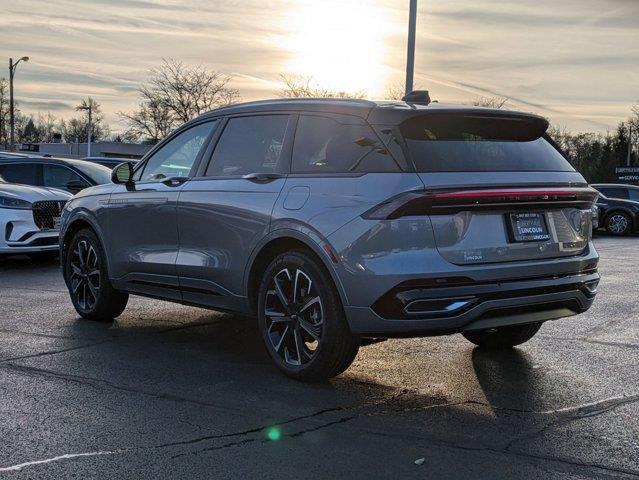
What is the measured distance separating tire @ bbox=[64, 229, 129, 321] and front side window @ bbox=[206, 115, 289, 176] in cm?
178

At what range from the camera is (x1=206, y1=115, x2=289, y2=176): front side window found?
5.75 m

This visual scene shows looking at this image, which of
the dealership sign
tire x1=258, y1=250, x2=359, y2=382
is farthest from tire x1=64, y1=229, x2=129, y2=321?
the dealership sign

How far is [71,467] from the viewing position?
12.4 ft

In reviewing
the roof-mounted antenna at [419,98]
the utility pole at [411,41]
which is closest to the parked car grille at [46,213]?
Answer: the roof-mounted antenna at [419,98]

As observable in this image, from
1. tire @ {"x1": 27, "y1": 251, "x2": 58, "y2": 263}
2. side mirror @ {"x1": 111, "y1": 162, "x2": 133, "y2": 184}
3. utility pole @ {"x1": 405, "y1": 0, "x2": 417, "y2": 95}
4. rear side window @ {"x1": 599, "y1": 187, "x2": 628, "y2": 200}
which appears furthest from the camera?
rear side window @ {"x1": 599, "y1": 187, "x2": 628, "y2": 200}

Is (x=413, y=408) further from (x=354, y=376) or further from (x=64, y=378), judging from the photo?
(x=64, y=378)

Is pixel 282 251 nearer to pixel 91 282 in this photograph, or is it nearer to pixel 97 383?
pixel 97 383

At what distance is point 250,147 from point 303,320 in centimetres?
143

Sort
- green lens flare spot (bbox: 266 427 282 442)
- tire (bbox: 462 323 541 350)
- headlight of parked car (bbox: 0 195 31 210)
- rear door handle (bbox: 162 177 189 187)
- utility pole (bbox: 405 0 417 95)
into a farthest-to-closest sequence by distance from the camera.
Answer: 1. utility pole (bbox: 405 0 417 95)
2. headlight of parked car (bbox: 0 195 31 210)
3. rear door handle (bbox: 162 177 189 187)
4. tire (bbox: 462 323 541 350)
5. green lens flare spot (bbox: 266 427 282 442)

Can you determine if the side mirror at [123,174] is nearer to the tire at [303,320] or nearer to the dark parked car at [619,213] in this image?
the tire at [303,320]

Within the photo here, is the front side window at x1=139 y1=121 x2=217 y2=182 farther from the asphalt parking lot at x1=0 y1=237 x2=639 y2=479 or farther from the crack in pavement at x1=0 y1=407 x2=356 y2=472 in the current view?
the crack in pavement at x1=0 y1=407 x2=356 y2=472

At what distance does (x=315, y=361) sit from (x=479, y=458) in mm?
1479

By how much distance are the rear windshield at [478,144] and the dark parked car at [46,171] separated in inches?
389

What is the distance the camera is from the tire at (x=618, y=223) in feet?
82.0
